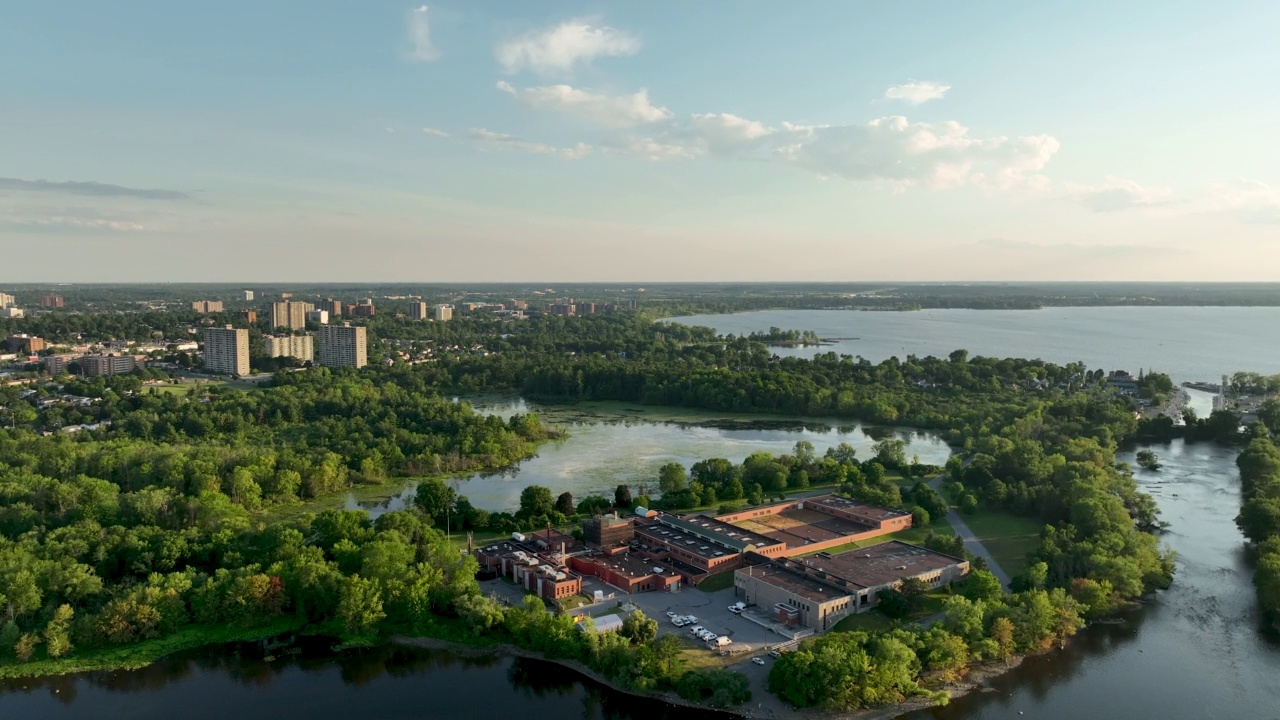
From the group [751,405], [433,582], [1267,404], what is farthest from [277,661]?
[1267,404]

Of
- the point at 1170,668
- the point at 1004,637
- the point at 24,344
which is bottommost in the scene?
the point at 1170,668

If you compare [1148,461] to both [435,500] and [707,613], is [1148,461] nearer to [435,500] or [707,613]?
[707,613]

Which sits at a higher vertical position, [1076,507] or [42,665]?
[1076,507]

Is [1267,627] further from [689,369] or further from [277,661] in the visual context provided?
[689,369]

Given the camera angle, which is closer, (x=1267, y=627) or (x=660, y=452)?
(x=1267, y=627)

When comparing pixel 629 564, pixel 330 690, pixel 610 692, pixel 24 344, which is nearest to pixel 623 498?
pixel 629 564

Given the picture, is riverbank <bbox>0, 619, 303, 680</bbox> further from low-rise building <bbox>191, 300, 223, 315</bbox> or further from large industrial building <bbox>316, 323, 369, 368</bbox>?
low-rise building <bbox>191, 300, 223, 315</bbox>

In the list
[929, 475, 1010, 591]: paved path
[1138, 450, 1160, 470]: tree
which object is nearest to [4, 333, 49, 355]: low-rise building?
[929, 475, 1010, 591]: paved path

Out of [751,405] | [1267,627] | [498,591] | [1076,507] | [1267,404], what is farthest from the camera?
[751,405]

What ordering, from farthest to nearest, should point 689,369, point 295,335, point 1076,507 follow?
1. point 295,335
2. point 689,369
3. point 1076,507
